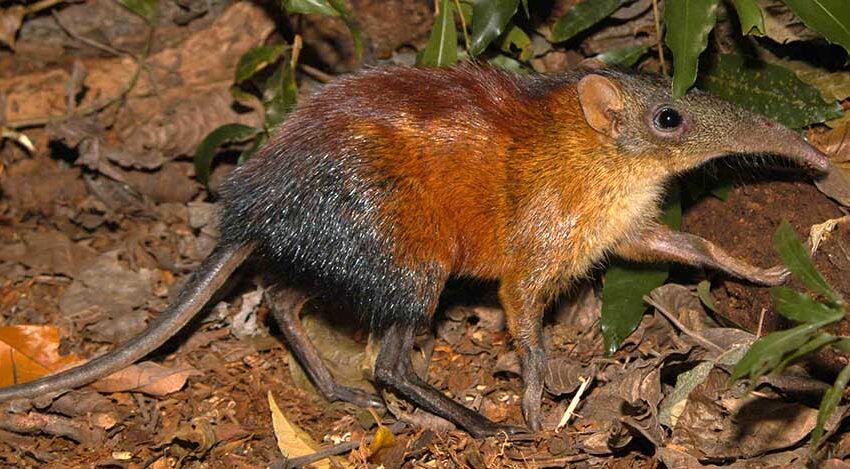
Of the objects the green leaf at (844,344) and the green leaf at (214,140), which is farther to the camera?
the green leaf at (214,140)

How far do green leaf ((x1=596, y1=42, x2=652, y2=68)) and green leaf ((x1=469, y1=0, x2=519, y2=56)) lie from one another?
2.07ft

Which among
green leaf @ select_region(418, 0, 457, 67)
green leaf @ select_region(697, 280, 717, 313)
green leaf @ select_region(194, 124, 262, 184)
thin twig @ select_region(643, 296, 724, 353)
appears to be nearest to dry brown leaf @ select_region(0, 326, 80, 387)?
green leaf @ select_region(194, 124, 262, 184)

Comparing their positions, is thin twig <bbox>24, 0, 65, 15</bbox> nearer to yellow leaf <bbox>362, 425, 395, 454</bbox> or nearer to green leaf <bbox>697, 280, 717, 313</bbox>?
yellow leaf <bbox>362, 425, 395, 454</bbox>

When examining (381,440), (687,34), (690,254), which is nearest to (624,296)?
(690,254)

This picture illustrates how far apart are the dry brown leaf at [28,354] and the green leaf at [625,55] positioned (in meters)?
3.47

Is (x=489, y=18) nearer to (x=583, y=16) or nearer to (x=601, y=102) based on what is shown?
(x=583, y=16)

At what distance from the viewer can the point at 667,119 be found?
5.46 meters

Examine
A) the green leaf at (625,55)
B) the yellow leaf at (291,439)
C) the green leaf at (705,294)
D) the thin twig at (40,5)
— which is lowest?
the yellow leaf at (291,439)

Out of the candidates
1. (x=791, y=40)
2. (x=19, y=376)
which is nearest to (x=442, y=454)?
(x=19, y=376)

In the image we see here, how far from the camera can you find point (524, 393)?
18.5ft

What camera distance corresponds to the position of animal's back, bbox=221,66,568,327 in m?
5.39

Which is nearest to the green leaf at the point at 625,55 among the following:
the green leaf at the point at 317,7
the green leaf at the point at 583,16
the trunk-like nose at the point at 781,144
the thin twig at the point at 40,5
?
the green leaf at the point at 583,16

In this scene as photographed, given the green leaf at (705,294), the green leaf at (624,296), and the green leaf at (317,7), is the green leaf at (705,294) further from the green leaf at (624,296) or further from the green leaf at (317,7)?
the green leaf at (317,7)

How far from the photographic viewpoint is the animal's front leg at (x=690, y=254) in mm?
5641
